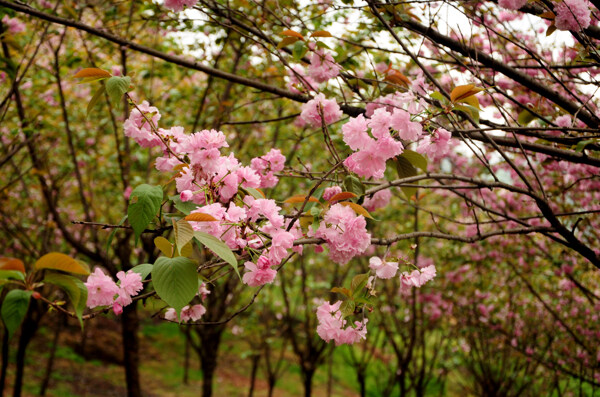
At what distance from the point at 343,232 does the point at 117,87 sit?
814 mm

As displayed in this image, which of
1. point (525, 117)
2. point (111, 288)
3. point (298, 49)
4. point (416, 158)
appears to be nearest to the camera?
point (111, 288)

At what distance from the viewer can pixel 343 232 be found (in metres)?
1.39

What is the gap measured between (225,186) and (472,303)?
16.9ft

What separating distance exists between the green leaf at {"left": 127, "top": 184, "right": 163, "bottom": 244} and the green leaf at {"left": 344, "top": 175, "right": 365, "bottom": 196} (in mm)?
611

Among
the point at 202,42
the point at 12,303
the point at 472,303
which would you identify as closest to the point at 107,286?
the point at 12,303

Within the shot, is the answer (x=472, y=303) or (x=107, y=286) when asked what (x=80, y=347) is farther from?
(x=107, y=286)

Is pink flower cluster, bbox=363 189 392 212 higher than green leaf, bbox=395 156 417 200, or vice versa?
pink flower cluster, bbox=363 189 392 212

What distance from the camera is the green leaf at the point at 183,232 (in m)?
1.00

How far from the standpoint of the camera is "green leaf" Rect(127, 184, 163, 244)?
3.68ft

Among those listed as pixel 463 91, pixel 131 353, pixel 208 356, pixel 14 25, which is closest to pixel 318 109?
pixel 463 91

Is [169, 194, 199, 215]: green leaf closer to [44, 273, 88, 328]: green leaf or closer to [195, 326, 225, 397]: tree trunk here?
[44, 273, 88, 328]: green leaf

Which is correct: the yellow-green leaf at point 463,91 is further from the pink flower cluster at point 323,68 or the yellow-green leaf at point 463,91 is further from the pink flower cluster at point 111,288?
the pink flower cluster at point 111,288

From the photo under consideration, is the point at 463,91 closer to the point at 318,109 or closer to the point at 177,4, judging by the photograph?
the point at 318,109

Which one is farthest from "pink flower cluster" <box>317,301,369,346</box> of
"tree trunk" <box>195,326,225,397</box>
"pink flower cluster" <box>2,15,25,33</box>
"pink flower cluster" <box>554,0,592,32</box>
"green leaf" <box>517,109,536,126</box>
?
"tree trunk" <box>195,326,225,397</box>
